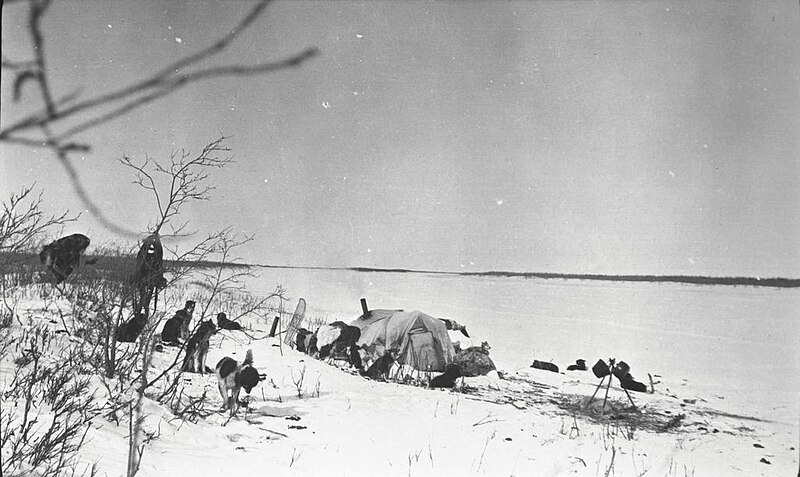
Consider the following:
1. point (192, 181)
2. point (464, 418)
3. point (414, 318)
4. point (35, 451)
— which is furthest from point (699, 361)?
point (35, 451)

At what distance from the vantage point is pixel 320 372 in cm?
845

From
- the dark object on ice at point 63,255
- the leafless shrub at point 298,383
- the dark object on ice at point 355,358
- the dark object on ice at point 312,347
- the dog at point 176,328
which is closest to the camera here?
the leafless shrub at point 298,383

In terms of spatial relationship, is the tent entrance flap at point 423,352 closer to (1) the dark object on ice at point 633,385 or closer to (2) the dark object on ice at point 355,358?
(2) the dark object on ice at point 355,358

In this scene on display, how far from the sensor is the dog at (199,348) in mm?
6410

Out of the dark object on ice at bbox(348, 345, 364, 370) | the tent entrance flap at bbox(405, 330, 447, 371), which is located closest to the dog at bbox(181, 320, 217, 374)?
the dark object on ice at bbox(348, 345, 364, 370)

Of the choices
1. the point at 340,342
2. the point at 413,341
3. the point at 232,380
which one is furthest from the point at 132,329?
the point at 413,341

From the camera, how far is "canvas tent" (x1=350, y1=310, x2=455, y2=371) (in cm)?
1112

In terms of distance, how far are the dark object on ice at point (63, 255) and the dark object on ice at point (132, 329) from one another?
3902 mm

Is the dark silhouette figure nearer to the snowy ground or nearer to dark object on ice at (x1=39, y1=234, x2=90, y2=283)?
the snowy ground

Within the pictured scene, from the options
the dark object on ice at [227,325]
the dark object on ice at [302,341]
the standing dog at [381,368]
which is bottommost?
the standing dog at [381,368]

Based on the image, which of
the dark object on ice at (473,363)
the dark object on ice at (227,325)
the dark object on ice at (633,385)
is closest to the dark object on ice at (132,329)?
the dark object on ice at (227,325)

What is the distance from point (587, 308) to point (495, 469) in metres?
31.7

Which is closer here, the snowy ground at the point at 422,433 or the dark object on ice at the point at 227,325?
the snowy ground at the point at 422,433

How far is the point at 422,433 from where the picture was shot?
5699 millimetres
